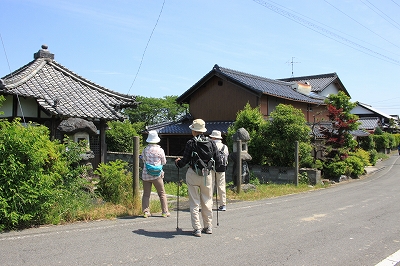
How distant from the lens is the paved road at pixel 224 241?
488cm

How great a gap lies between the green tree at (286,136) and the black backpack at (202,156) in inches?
356

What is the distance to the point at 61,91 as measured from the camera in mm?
12336

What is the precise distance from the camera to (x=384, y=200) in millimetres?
10758

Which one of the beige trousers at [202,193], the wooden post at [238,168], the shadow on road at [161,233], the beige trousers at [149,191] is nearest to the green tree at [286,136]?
the wooden post at [238,168]

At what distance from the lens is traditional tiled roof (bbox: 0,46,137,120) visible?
35.8 feet

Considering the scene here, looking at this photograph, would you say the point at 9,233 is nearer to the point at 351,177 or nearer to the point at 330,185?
the point at 330,185

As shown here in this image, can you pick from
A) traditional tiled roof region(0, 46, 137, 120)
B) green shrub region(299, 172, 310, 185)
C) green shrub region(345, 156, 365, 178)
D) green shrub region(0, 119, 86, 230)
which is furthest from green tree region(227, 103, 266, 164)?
green shrub region(0, 119, 86, 230)

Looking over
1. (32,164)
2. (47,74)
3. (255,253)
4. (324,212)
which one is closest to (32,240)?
(32,164)

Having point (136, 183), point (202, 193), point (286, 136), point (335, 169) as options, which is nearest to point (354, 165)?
point (335, 169)

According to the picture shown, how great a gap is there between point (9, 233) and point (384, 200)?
32.6ft

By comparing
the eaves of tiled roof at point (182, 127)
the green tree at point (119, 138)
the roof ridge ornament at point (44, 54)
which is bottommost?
the green tree at point (119, 138)

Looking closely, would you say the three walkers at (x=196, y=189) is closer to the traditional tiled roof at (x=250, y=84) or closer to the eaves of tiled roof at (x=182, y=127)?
the eaves of tiled roof at (x=182, y=127)

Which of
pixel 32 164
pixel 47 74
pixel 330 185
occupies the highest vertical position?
pixel 47 74

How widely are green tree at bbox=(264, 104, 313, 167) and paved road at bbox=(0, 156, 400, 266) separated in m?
6.52
